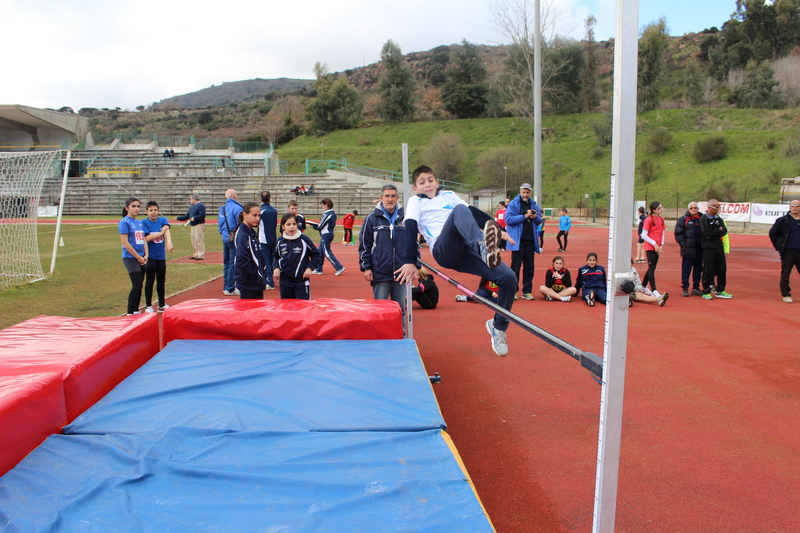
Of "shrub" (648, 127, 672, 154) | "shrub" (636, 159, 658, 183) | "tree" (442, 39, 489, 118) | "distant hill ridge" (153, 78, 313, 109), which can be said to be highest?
"distant hill ridge" (153, 78, 313, 109)

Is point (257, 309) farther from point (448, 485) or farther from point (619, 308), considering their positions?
point (619, 308)

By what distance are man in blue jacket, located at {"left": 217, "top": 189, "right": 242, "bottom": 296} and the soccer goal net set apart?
3.77 metres

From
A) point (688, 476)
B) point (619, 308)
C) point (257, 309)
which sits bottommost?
point (688, 476)

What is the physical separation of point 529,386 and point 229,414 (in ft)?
10.1

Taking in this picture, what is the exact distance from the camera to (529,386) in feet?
17.5

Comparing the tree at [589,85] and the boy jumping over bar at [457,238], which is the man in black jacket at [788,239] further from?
the tree at [589,85]

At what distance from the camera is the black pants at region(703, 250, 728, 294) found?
973cm

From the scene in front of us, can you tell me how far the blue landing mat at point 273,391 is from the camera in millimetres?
3297

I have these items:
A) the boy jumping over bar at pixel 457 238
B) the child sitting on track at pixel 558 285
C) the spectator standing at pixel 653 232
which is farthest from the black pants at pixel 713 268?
the boy jumping over bar at pixel 457 238

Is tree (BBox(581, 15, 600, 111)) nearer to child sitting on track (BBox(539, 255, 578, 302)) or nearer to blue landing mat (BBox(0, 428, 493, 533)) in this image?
child sitting on track (BBox(539, 255, 578, 302))

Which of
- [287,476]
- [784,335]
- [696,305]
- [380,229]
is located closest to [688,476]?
[287,476]

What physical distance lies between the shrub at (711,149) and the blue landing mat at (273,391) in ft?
138

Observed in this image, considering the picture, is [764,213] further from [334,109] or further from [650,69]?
[334,109]

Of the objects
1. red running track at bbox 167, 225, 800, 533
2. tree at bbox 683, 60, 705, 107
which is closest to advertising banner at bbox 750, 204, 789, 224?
A: red running track at bbox 167, 225, 800, 533
